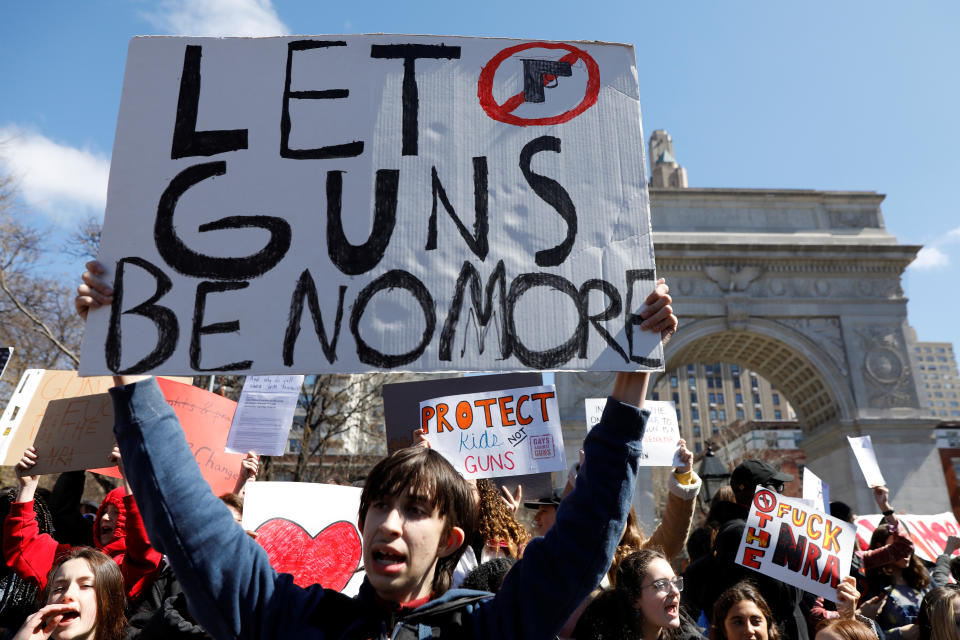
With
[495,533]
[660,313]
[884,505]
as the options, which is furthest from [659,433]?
[660,313]

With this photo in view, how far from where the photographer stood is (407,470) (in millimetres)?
1912

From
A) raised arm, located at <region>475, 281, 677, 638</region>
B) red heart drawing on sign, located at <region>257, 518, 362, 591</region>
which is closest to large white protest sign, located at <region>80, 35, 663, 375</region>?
raised arm, located at <region>475, 281, 677, 638</region>

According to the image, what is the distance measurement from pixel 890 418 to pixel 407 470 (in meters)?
27.2

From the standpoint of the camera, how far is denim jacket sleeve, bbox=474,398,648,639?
1.67 metres

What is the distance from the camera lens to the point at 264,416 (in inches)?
196

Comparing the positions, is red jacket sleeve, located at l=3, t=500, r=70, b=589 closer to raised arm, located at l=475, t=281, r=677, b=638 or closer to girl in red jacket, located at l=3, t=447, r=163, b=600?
girl in red jacket, located at l=3, t=447, r=163, b=600

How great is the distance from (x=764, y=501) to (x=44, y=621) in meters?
3.89

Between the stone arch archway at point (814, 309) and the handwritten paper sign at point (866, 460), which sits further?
the stone arch archway at point (814, 309)

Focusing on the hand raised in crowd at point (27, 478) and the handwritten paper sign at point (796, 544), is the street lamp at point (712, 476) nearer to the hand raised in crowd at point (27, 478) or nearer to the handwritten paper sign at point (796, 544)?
the handwritten paper sign at point (796, 544)

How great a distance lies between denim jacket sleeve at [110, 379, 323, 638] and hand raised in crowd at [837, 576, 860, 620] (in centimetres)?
326

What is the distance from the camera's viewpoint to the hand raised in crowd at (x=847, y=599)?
3.89 meters

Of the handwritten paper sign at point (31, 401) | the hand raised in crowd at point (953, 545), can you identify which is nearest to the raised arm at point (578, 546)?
the handwritten paper sign at point (31, 401)

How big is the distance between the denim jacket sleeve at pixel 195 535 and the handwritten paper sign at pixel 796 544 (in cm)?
351

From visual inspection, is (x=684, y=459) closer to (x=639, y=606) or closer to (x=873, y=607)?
(x=639, y=606)
